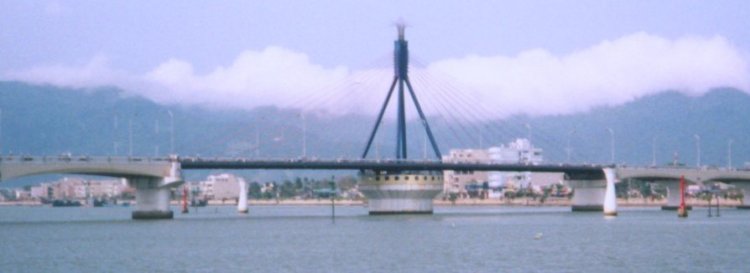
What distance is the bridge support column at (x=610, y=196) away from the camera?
128250mm

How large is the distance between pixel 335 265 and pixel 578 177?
90.4 metres

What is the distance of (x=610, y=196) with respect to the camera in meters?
130

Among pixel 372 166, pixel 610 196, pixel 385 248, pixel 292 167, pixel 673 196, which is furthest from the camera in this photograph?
pixel 673 196

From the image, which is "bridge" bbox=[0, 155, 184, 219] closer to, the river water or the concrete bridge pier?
the concrete bridge pier

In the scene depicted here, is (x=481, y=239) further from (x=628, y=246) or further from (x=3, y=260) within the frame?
(x=3, y=260)

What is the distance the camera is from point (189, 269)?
2250 inches

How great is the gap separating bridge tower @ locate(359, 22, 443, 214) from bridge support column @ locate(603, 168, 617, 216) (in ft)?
55.9

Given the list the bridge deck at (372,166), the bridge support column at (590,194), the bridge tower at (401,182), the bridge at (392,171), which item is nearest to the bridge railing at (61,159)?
the bridge at (392,171)

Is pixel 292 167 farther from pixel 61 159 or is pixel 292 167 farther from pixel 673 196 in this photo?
pixel 673 196

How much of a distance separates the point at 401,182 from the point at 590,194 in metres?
26.3

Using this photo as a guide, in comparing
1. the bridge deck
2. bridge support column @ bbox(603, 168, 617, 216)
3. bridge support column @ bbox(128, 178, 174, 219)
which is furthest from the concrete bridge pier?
bridge support column @ bbox(603, 168, 617, 216)

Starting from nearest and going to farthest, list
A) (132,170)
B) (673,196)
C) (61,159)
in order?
(61,159) → (132,170) → (673,196)

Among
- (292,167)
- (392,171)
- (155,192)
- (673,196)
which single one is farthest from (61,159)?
(673,196)

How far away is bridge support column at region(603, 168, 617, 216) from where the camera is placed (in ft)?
421
